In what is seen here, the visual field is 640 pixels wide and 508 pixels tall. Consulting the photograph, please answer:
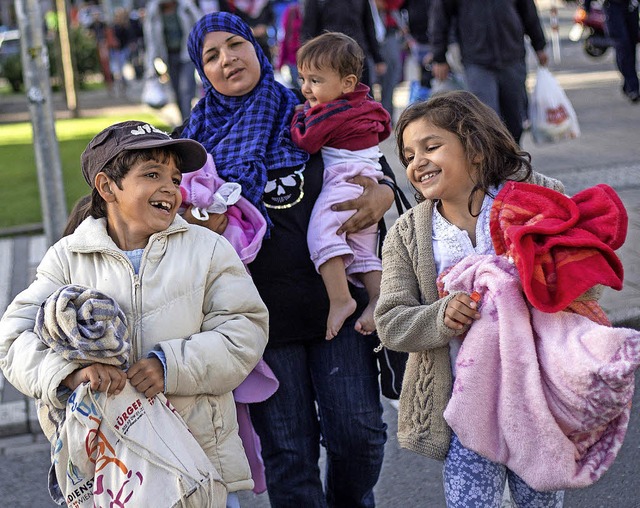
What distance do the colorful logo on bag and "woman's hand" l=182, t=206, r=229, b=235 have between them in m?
5.06

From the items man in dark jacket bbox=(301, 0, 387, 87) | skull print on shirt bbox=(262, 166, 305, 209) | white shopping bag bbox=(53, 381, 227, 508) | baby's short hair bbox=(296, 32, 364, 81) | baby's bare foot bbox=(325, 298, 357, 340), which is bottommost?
white shopping bag bbox=(53, 381, 227, 508)

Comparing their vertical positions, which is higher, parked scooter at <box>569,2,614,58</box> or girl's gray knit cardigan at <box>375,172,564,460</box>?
girl's gray knit cardigan at <box>375,172,564,460</box>

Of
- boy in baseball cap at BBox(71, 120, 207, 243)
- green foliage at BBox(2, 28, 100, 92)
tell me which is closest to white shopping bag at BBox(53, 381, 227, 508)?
boy in baseball cap at BBox(71, 120, 207, 243)

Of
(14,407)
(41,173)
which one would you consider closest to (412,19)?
(41,173)

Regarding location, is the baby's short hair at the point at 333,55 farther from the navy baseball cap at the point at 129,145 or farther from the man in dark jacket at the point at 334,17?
the man in dark jacket at the point at 334,17

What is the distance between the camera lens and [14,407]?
18.0 feet

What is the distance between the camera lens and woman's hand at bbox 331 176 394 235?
334 centimetres

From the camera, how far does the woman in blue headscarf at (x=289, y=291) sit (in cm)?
335

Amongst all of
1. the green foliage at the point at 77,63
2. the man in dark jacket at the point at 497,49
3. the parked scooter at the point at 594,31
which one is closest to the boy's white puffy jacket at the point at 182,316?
the man in dark jacket at the point at 497,49

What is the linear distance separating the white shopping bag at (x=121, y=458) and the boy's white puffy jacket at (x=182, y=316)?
0.10 meters

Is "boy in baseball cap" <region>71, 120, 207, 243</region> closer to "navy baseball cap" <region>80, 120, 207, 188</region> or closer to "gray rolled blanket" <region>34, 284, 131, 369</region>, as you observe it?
"navy baseball cap" <region>80, 120, 207, 188</region>

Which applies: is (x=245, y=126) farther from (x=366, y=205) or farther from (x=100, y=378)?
(x=100, y=378)

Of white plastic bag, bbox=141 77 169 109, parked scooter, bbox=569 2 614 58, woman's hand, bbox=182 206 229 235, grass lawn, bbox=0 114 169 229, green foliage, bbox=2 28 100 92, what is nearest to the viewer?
woman's hand, bbox=182 206 229 235

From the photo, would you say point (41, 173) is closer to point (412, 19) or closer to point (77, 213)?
point (77, 213)
